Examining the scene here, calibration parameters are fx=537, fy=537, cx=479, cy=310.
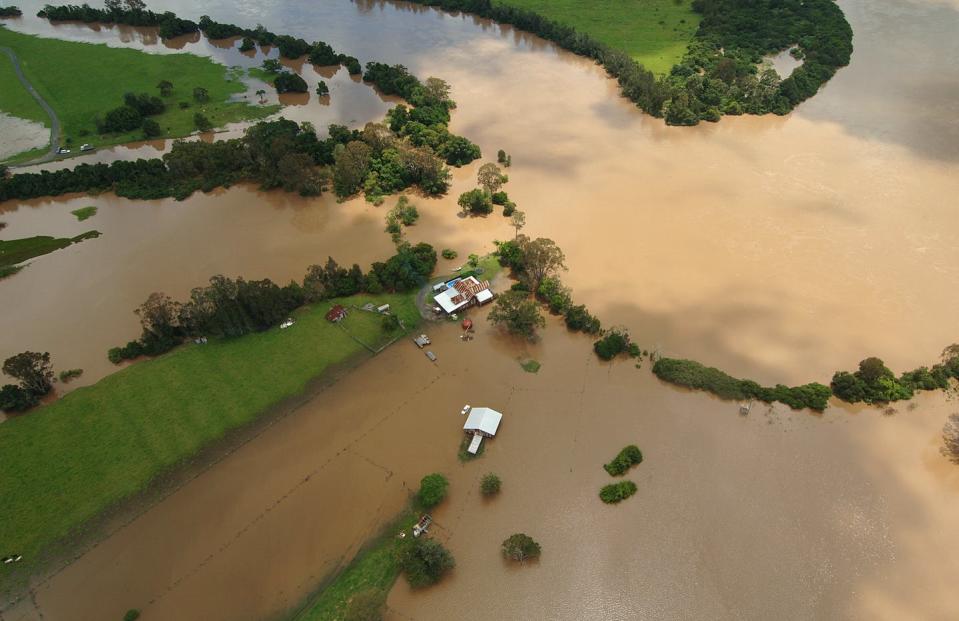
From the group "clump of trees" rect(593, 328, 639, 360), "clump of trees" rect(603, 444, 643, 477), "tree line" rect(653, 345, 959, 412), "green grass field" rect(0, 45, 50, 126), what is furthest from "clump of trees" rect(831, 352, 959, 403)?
"green grass field" rect(0, 45, 50, 126)

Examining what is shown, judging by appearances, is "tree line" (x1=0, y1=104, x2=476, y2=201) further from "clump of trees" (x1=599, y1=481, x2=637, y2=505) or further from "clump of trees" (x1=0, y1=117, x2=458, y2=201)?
"clump of trees" (x1=599, y1=481, x2=637, y2=505)

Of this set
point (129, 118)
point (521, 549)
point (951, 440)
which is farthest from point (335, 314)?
point (129, 118)

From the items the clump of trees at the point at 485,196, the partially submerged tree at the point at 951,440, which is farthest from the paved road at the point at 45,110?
the partially submerged tree at the point at 951,440

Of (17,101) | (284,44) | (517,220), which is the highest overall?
(284,44)

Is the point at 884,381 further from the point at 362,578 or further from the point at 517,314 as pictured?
the point at 362,578

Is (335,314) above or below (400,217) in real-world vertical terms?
below

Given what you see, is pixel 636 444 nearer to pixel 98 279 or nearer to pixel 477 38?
pixel 98 279
